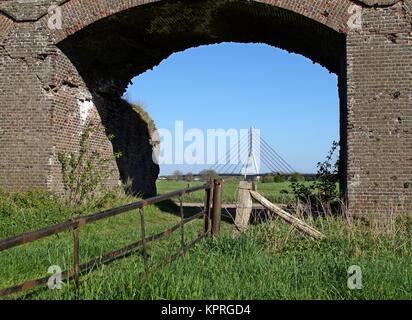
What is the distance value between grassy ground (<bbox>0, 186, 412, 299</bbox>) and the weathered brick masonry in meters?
1.75

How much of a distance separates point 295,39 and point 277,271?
8.96 meters

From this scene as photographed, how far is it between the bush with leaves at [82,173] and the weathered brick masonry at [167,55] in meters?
0.26

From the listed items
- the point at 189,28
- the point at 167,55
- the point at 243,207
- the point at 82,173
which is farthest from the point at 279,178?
the point at 243,207

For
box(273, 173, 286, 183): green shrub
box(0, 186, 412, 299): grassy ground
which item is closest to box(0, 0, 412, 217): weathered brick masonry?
box(0, 186, 412, 299): grassy ground

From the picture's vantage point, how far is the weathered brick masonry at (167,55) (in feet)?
33.3

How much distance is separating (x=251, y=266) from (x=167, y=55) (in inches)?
428

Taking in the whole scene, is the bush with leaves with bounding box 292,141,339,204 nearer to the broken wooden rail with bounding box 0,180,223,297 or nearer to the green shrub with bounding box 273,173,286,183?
the broken wooden rail with bounding box 0,180,223,297

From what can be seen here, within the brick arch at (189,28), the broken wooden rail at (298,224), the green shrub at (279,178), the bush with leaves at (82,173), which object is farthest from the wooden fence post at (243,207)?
the green shrub at (279,178)

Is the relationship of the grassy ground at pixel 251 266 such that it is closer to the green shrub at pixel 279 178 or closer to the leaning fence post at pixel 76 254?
the leaning fence post at pixel 76 254

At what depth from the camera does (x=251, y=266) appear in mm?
5547

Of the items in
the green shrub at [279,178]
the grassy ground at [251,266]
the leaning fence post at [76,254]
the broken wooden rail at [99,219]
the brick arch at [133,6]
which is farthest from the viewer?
the green shrub at [279,178]

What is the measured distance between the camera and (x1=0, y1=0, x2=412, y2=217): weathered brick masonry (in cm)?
1014

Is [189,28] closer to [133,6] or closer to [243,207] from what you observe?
[133,6]
